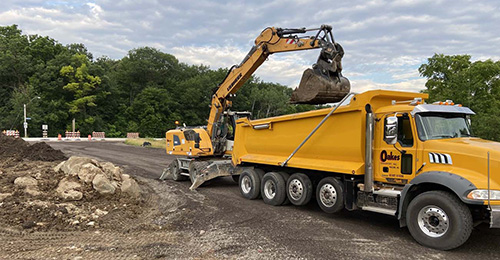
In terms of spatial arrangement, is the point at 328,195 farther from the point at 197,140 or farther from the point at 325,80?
the point at 197,140

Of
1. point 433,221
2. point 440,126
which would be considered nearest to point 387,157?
Result: point 440,126

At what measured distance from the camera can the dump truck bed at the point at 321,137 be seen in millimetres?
7023

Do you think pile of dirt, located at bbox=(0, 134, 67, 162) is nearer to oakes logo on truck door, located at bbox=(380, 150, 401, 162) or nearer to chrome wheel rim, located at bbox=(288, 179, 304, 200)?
chrome wheel rim, located at bbox=(288, 179, 304, 200)

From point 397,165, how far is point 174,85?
7133cm

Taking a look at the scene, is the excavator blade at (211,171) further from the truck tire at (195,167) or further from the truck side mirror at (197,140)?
the truck side mirror at (197,140)

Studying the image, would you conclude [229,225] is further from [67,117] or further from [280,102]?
[280,102]

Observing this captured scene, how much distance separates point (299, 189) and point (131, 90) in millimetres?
68192

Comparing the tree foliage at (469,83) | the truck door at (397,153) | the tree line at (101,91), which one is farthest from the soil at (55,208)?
the tree line at (101,91)

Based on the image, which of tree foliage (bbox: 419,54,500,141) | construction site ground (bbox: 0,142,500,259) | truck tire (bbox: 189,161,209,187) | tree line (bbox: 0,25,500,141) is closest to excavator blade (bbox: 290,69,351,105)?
construction site ground (bbox: 0,142,500,259)

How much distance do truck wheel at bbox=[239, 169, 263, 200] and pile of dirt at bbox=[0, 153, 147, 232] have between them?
8.89 ft

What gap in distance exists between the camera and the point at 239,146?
10633 mm

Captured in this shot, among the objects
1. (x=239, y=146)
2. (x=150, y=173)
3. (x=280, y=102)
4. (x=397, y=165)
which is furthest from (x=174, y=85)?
(x=397, y=165)

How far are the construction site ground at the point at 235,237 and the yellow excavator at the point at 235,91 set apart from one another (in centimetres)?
279

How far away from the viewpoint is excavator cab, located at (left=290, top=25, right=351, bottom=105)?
26.9ft
